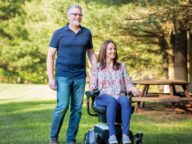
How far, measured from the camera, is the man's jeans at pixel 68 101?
21.9ft

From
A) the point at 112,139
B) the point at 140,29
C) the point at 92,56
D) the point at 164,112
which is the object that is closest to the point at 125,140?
the point at 112,139

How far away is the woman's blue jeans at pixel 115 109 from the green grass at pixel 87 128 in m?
1.27

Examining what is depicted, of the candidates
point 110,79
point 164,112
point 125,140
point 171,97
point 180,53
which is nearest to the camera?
point 125,140

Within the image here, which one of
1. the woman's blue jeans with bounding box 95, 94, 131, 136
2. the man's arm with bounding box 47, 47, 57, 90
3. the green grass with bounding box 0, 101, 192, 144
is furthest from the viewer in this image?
the green grass with bounding box 0, 101, 192, 144

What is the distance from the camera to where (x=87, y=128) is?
30.3 ft

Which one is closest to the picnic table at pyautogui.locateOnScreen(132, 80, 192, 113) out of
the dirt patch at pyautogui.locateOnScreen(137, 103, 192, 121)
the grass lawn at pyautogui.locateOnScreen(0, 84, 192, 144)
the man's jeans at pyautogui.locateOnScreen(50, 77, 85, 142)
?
the dirt patch at pyautogui.locateOnScreen(137, 103, 192, 121)

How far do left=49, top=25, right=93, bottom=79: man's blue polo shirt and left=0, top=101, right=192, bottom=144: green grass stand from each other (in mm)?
1176

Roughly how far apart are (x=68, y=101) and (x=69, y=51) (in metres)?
0.61

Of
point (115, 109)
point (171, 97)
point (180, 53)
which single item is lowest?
point (171, 97)

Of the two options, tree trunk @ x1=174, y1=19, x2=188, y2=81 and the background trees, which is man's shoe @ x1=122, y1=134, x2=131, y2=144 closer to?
the background trees

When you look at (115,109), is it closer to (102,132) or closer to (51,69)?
(102,132)

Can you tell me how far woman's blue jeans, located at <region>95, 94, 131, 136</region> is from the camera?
6.09 m

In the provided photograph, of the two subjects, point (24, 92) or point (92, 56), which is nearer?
point (92, 56)

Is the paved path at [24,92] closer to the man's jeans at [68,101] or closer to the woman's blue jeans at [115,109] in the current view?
the man's jeans at [68,101]
